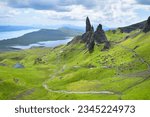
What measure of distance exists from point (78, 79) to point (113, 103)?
149956 mm

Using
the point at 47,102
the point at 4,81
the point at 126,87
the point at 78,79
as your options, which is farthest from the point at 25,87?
the point at 47,102

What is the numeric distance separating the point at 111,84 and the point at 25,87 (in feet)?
195

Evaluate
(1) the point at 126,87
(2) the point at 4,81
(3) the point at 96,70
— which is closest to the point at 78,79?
(3) the point at 96,70

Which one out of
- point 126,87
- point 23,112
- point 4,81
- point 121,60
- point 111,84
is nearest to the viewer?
point 23,112

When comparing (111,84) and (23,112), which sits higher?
(23,112)

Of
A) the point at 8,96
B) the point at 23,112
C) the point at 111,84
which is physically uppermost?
the point at 23,112

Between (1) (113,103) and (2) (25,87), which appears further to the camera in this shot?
(2) (25,87)

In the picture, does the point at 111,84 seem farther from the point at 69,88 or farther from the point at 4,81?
the point at 4,81

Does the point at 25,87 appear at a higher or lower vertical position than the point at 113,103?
lower

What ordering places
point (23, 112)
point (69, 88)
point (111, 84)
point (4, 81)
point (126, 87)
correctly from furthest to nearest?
point (4, 81)
point (69, 88)
point (111, 84)
point (126, 87)
point (23, 112)

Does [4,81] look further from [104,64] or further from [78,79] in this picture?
[104,64]

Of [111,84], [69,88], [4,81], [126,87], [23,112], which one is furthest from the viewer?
[4,81]

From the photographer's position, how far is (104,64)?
19688 centimetres

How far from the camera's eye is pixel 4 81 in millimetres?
176125
